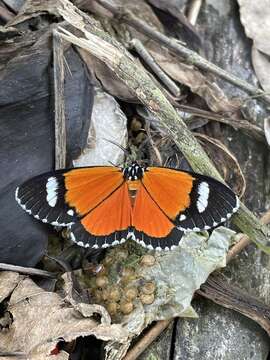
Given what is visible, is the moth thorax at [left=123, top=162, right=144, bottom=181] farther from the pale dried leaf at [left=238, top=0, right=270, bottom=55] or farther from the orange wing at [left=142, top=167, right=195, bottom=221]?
the pale dried leaf at [left=238, top=0, right=270, bottom=55]

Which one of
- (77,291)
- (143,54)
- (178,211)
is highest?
(143,54)

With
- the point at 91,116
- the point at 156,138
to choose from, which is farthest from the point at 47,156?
the point at 156,138

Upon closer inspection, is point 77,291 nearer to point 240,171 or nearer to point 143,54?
point 240,171

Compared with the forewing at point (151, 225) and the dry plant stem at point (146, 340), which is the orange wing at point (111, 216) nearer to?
the forewing at point (151, 225)

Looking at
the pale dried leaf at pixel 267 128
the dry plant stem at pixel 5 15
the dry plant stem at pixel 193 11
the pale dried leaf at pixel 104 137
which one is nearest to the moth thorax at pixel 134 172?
the pale dried leaf at pixel 104 137

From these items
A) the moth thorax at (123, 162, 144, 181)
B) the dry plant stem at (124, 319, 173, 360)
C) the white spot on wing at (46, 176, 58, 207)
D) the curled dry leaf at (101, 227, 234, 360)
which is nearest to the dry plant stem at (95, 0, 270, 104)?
the moth thorax at (123, 162, 144, 181)

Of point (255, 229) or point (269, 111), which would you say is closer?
point (255, 229)

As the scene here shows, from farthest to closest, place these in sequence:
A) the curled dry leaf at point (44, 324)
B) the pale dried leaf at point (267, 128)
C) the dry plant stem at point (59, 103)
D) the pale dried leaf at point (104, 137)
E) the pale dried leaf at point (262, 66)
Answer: the pale dried leaf at point (262, 66) → the pale dried leaf at point (267, 128) → the pale dried leaf at point (104, 137) → the dry plant stem at point (59, 103) → the curled dry leaf at point (44, 324)
